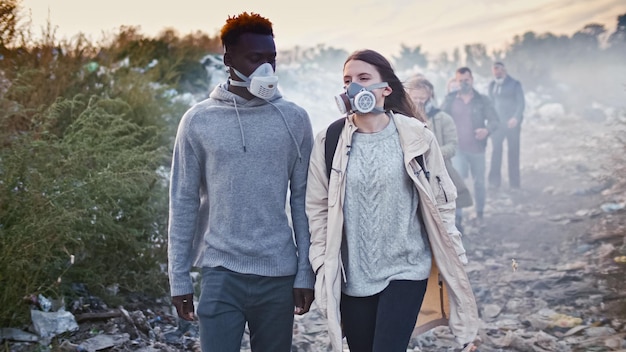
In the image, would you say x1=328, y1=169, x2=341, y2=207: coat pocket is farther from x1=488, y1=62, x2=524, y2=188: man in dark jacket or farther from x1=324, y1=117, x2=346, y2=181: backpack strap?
x1=488, y1=62, x2=524, y2=188: man in dark jacket

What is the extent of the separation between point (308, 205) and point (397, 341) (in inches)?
28.4

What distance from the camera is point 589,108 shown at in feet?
70.3

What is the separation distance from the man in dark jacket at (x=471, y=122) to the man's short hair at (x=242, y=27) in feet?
21.7

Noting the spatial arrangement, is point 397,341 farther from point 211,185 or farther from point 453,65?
point 453,65

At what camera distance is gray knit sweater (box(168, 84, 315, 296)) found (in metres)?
2.91

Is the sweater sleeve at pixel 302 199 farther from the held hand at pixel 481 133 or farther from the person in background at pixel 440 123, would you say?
the held hand at pixel 481 133

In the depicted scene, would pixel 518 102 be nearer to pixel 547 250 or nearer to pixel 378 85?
pixel 547 250

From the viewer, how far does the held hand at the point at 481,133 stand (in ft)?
30.0

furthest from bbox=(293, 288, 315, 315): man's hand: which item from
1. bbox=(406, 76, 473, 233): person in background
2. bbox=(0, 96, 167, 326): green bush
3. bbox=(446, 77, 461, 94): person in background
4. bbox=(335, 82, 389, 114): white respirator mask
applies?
bbox=(446, 77, 461, 94): person in background

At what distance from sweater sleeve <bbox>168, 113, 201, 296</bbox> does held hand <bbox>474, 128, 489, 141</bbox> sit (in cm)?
677

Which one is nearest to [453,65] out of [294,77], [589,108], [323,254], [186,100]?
[589,108]

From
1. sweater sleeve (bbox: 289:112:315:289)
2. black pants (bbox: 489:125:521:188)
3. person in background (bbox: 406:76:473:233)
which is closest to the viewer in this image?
sweater sleeve (bbox: 289:112:315:289)

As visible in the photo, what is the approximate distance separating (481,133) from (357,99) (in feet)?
20.8

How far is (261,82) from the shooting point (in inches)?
115
